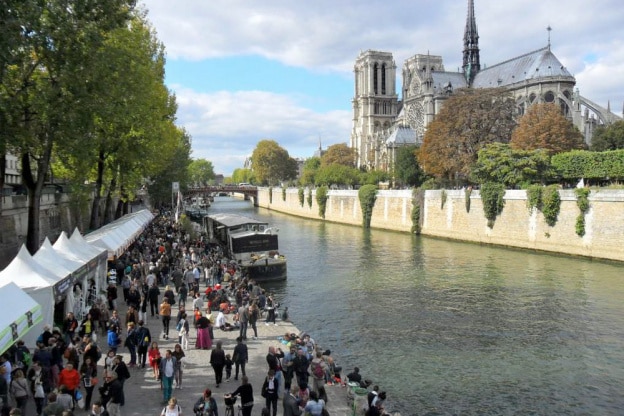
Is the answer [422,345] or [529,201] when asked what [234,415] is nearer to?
[422,345]

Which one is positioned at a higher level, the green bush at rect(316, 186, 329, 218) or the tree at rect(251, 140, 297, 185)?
the tree at rect(251, 140, 297, 185)

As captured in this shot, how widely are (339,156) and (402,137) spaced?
1766cm

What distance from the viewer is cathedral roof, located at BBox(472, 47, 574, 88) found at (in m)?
95.9

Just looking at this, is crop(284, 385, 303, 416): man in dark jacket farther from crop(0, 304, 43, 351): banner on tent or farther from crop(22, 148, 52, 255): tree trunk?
crop(22, 148, 52, 255): tree trunk

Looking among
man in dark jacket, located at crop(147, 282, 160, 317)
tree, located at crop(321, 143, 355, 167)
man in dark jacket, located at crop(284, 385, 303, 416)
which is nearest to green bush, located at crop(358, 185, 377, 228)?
man in dark jacket, located at crop(147, 282, 160, 317)

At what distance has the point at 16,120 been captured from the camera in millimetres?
18422

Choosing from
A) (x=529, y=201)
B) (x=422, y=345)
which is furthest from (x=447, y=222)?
(x=422, y=345)

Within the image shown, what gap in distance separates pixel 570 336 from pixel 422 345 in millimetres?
5808

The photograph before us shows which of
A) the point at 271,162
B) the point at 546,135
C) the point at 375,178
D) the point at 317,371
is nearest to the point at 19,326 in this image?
the point at 317,371

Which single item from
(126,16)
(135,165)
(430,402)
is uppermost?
(126,16)

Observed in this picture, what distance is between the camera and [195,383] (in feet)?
44.5

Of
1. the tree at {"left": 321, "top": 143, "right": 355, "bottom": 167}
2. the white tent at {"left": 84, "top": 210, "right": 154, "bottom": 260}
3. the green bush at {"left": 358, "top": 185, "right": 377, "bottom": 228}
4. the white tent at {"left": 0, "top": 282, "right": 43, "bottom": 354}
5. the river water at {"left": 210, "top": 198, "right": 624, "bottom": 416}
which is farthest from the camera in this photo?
the tree at {"left": 321, "top": 143, "right": 355, "bottom": 167}

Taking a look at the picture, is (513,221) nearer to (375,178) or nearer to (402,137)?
(375,178)

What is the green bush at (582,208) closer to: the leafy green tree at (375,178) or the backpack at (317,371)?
the backpack at (317,371)
